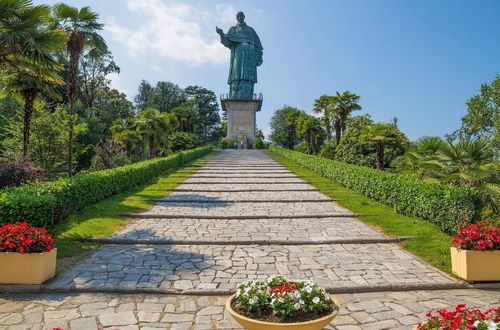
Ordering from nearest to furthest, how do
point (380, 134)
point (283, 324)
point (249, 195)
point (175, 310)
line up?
point (283, 324)
point (175, 310)
point (249, 195)
point (380, 134)

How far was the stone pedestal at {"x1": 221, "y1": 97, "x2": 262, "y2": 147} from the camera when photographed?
53.4 m

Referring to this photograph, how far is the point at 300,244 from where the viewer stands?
7.85 metres

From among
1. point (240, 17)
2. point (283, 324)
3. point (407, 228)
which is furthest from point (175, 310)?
point (240, 17)

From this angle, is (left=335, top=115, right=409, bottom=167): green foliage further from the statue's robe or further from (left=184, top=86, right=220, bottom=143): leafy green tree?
(left=184, top=86, right=220, bottom=143): leafy green tree

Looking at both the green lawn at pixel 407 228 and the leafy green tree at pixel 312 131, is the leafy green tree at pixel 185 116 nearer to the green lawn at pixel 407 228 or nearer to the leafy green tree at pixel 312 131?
the leafy green tree at pixel 312 131

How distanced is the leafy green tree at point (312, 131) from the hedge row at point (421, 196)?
2472 cm

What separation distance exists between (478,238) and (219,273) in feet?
14.0

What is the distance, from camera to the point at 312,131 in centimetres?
4106

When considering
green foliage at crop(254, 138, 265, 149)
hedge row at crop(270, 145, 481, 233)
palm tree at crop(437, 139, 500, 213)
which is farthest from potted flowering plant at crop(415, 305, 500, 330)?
green foliage at crop(254, 138, 265, 149)

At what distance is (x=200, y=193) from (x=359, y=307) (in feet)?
34.8

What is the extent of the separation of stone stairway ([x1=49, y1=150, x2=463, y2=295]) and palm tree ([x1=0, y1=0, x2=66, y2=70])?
16.7ft

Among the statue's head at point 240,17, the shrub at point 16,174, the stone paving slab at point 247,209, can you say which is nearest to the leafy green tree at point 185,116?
the statue's head at point 240,17

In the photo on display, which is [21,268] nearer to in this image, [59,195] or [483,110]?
[59,195]

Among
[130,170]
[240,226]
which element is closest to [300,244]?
[240,226]
